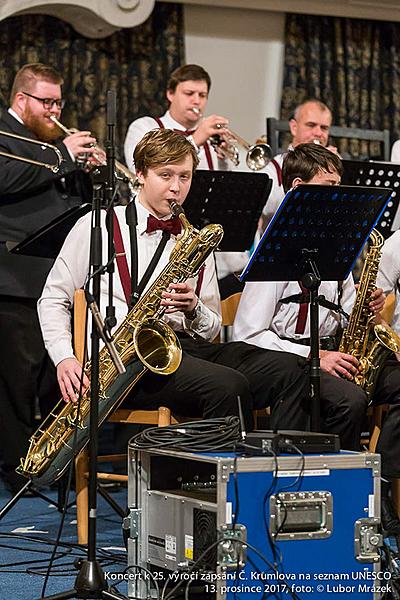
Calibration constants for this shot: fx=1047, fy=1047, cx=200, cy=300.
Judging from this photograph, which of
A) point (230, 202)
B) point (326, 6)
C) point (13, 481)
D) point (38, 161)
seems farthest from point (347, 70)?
point (13, 481)

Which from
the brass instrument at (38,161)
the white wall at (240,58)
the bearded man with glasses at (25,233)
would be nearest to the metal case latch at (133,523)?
the bearded man with glasses at (25,233)

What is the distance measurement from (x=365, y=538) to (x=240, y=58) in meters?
5.91

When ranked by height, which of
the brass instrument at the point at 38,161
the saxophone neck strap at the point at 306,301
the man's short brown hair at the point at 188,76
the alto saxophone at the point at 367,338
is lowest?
the alto saxophone at the point at 367,338

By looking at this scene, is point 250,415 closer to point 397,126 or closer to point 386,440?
point 386,440

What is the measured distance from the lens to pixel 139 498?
330cm

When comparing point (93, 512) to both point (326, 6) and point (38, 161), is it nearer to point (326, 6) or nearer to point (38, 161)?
point (38, 161)

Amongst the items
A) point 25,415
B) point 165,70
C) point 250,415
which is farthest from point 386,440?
point 165,70

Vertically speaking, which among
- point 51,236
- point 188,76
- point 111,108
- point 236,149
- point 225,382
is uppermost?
point 188,76

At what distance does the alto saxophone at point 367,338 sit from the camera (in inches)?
167

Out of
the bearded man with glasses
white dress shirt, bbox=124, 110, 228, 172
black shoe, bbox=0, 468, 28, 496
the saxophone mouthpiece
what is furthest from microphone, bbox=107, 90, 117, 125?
white dress shirt, bbox=124, 110, 228, 172

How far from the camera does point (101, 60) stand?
25.1 feet

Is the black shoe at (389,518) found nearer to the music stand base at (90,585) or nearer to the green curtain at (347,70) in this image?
the music stand base at (90,585)

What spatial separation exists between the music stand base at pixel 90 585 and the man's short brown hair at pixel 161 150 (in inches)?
62.6

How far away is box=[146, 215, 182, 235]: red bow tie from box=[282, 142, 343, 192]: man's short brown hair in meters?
0.52
